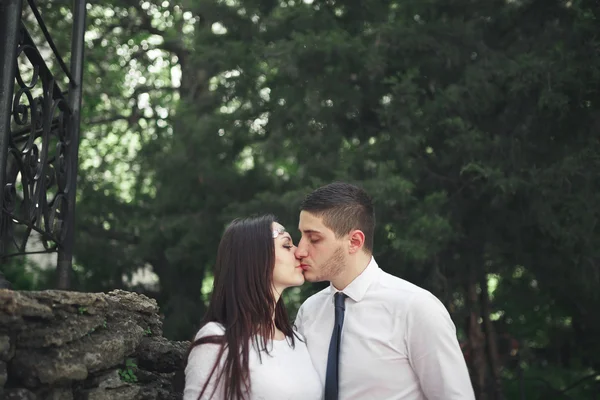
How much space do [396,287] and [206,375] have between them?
3.14 ft

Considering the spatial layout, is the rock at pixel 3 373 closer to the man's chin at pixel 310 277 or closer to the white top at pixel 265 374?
the white top at pixel 265 374

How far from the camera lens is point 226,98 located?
Answer: 11.3 meters

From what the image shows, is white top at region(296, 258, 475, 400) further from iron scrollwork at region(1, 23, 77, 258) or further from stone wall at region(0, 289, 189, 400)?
iron scrollwork at region(1, 23, 77, 258)

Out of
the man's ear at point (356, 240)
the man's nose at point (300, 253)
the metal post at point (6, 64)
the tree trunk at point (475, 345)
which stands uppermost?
the metal post at point (6, 64)

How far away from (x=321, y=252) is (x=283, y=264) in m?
0.20

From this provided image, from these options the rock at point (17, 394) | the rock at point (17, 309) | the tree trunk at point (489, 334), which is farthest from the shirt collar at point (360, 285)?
the tree trunk at point (489, 334)

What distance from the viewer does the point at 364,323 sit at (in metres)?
3.78

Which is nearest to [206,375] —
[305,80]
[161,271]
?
[305,80]

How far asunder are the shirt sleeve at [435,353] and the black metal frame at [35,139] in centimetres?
183

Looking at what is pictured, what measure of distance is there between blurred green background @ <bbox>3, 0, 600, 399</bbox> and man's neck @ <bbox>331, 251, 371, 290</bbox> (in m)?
4.86

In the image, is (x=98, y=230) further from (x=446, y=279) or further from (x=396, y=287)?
(x=396, y=287)

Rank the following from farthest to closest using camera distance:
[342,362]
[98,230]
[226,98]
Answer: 1. [98,230]
2. [226,98]
3. [342,362]

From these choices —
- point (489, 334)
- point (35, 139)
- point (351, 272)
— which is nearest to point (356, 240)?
point (351, 272)

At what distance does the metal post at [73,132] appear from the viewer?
Result: 482 centimetres
